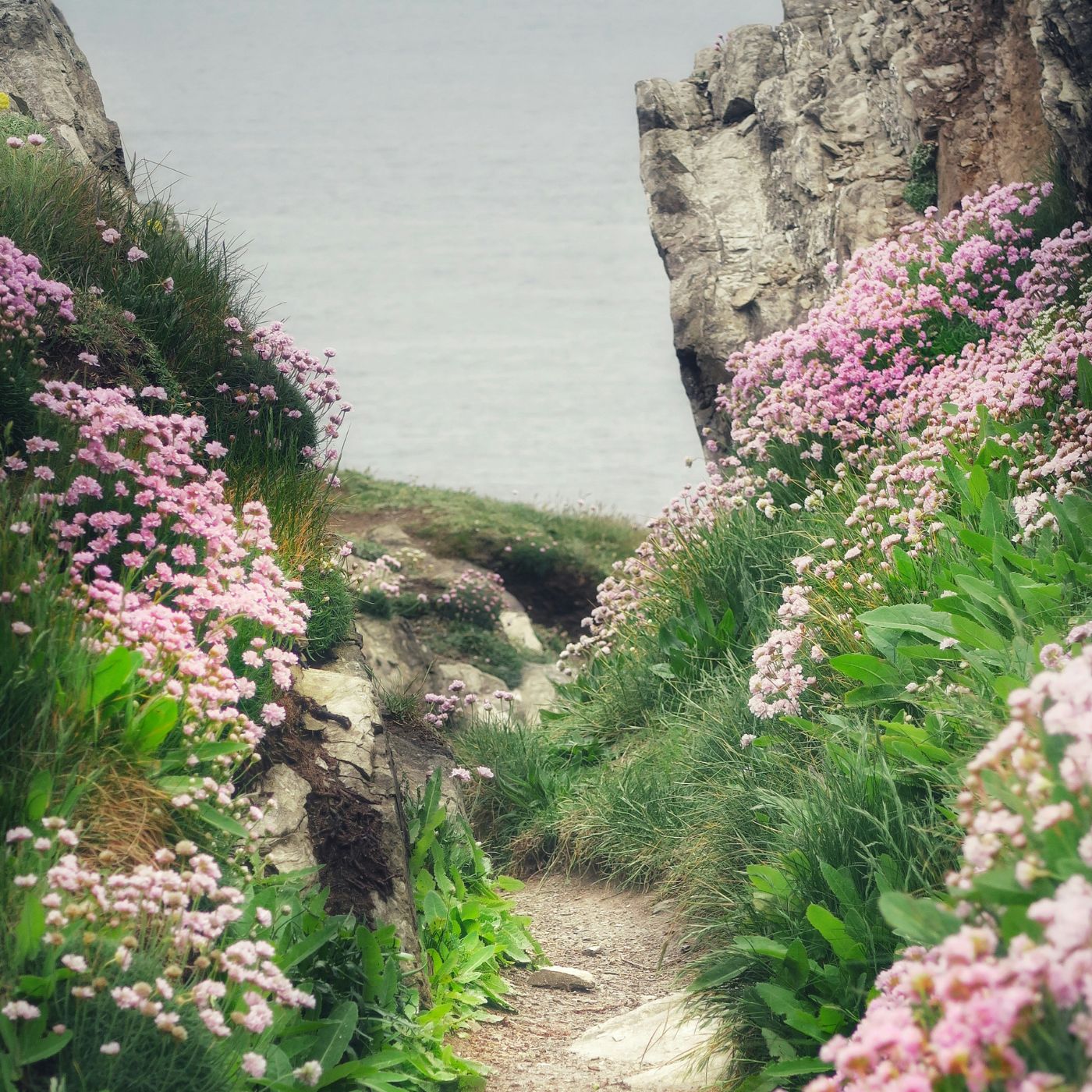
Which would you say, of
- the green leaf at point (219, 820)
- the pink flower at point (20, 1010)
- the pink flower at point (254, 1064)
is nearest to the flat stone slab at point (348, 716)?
the green leaf at point (219, 820)

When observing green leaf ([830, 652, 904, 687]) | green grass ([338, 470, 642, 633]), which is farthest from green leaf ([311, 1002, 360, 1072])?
green grass ([338, 470, 642, 633])

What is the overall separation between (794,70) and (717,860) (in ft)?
39.7

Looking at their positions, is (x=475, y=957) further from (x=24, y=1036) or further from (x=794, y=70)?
(x=794, y=70)

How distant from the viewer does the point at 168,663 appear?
3.94 m

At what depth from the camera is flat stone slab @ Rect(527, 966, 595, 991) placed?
17.5 ft

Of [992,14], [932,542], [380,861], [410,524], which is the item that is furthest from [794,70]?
[380,861]

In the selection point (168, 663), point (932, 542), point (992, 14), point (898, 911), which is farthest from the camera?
point (992, 14)

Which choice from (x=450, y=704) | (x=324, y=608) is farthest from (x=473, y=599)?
(x=324, y=608)

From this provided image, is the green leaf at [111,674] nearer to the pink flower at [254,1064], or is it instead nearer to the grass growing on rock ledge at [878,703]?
the pink flower at [254,1064]

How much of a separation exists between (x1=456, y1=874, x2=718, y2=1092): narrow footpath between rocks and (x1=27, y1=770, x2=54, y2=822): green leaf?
7.33ft

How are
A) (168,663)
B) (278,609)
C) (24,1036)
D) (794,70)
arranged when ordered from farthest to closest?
(794,70) < (278,609) < (168,663) < (24,1036)

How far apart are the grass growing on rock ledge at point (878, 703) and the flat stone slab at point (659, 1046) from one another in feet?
0.48

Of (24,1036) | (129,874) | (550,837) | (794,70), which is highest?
(794,70)

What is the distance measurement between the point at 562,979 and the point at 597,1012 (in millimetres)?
331
